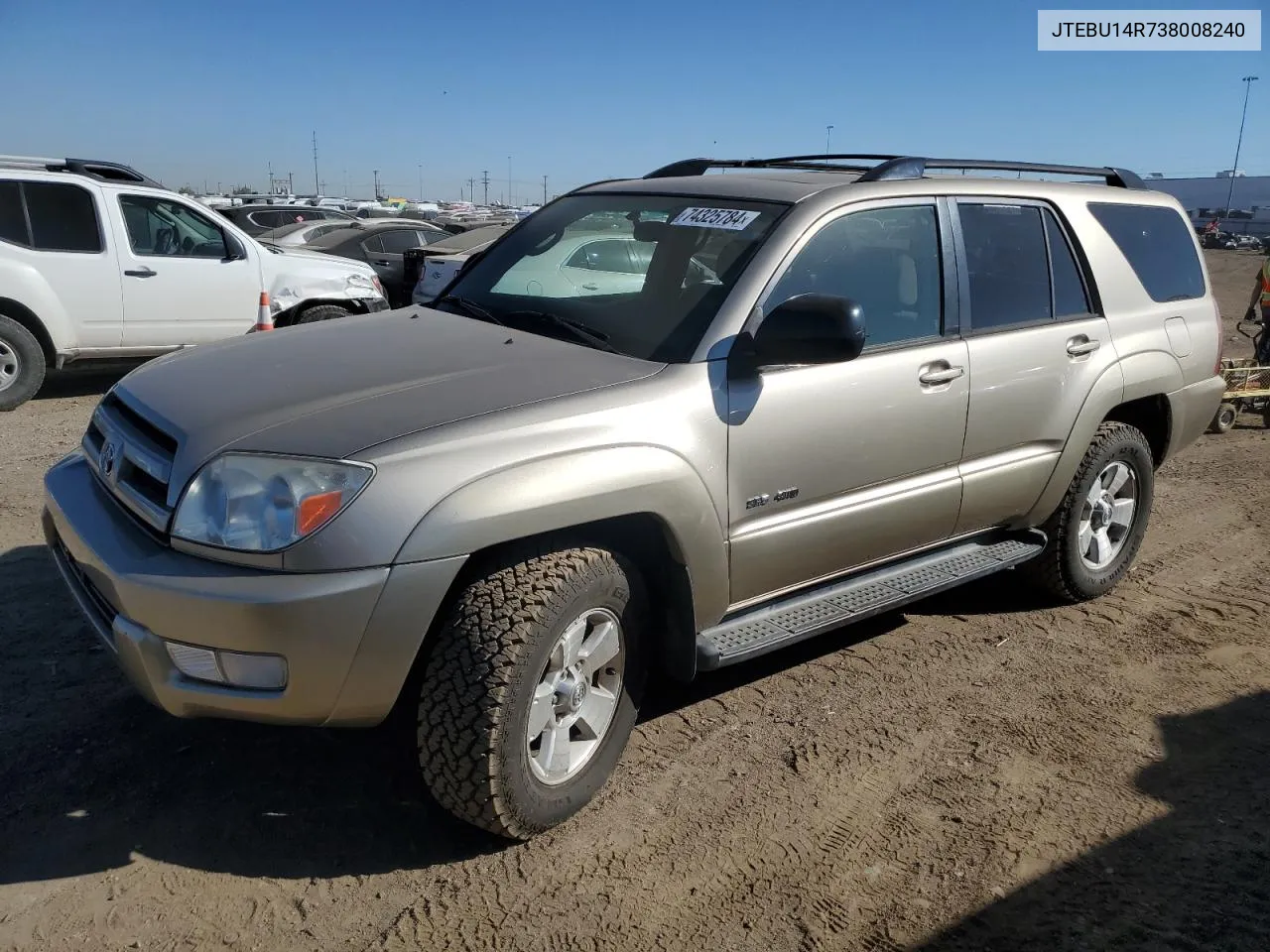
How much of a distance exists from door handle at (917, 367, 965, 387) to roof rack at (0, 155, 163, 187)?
24.8 feet

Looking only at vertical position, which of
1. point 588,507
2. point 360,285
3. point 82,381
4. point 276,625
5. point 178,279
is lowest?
point 82,381

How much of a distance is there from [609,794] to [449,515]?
46.5 inches

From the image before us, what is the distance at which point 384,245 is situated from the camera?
15.4 meters

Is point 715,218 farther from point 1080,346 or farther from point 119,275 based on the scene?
point 119,275

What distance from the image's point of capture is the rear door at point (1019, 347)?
13.3ft

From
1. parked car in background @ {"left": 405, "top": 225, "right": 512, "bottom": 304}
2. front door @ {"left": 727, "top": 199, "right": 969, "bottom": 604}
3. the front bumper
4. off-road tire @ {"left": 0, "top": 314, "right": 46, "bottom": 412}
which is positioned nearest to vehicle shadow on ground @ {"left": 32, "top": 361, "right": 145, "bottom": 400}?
off-road tire @ {"left": 0, "top": 314, "right": 46, "bottom": 412}

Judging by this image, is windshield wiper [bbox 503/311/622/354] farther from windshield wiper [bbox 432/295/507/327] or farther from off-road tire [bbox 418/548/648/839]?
off-road tire [bbox 418/548/648/839]

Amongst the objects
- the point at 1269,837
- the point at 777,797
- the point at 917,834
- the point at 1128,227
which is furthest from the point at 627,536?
the point at 1128,227

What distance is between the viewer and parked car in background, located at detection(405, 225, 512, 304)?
11.2 meters

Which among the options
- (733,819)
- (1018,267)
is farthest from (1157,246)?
(733,819)

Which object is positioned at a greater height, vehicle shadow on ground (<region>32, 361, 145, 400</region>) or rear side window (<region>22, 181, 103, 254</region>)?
rear side window (<region>22, 181, 103, 254</region>)

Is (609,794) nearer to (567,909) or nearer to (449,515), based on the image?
(567,909)

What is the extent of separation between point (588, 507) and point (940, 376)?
1.67m

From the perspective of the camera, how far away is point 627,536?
312 cm
